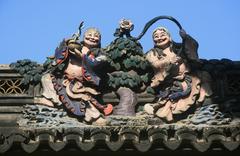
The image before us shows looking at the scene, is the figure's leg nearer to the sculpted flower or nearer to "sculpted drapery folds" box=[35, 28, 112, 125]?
"sculpted drapery folds" box=[35, 28, 112, 125]

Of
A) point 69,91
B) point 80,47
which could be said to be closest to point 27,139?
point 69,91

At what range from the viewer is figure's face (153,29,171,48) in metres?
11.4

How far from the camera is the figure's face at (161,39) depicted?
11.4 metres

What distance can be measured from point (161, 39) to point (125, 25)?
80 cm

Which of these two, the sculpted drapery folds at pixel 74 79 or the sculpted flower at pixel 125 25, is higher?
the sculpted flower at pixel 125 25

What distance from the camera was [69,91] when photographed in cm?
1093

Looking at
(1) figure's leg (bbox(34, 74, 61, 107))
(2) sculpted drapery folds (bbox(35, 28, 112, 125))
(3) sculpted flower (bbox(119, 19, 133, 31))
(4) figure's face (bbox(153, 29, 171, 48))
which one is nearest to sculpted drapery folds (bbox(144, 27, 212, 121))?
(4) figure's face (bbox(153, 29, 171, 48))

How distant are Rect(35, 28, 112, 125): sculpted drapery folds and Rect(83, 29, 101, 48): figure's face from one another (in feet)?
0.06

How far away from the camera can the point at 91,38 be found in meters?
11.6

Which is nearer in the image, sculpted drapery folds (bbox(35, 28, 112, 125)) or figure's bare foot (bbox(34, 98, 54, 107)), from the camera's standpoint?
sculpted drapery folds (bbox(35, 28, 112, 125))

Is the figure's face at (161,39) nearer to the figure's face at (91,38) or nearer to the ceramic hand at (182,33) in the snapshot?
the ceramic hand at (182,33)

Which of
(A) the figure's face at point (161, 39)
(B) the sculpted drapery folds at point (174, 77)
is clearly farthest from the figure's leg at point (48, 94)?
(A) the figure's face at point (161, 39)

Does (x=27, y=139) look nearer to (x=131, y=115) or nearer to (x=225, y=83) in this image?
(x=131, y=115)

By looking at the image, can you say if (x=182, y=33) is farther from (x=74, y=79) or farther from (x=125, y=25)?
(x=74, y=79)
